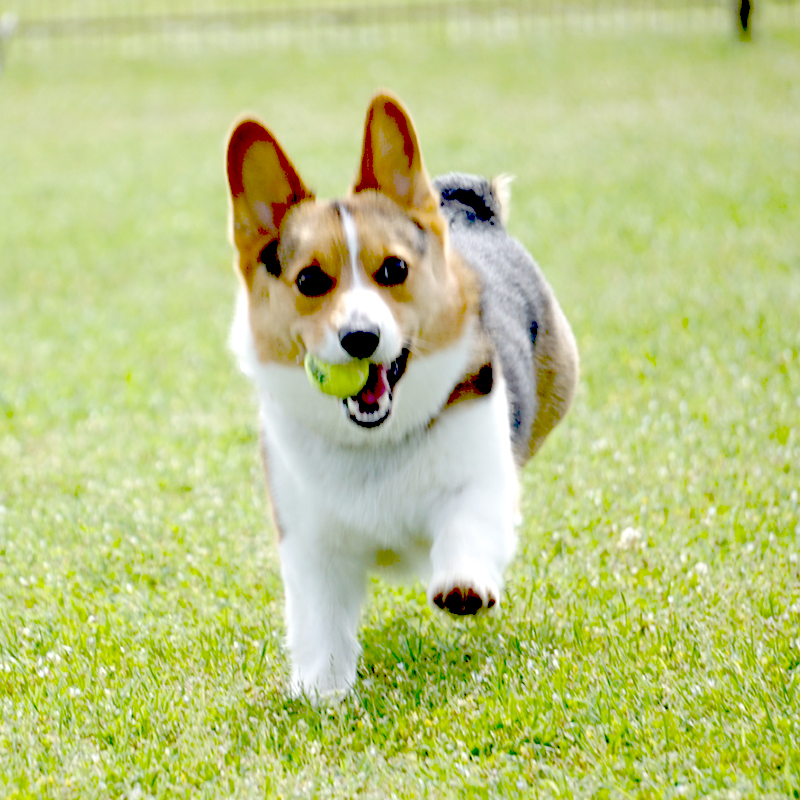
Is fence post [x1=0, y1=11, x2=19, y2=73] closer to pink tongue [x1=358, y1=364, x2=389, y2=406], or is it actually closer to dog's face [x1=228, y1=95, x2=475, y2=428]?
dog's face [x1=228, y1=95, x2=475, y2=428]

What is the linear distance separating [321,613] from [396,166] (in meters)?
1.46

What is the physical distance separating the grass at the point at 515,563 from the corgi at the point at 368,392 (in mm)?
434

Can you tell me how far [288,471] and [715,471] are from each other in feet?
8.59

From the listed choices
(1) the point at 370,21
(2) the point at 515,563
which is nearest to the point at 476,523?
(2) the point at 515,563

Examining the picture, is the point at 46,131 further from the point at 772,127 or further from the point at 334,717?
the point at 334,717

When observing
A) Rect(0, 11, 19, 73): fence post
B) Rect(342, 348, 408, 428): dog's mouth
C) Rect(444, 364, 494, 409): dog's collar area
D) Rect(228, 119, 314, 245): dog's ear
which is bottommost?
Rect(0, 11, 19, 73): fence post

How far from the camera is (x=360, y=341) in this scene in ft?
11.6

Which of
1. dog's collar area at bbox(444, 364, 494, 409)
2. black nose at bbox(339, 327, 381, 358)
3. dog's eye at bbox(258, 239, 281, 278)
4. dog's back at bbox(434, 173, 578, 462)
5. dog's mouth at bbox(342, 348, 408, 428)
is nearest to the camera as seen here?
black nose at bbox(339, 327, 381, 358)

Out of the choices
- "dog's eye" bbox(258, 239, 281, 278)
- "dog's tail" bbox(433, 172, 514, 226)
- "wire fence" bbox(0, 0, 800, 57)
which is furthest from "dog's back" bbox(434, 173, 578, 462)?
"wire fence" bbox(0, 0, 800, 57)

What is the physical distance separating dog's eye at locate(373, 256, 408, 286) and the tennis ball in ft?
0.90

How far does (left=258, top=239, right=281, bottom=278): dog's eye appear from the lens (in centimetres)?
387

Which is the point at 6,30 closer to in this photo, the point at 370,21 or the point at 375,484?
the point at 370,21

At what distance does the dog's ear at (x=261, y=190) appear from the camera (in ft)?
12.8

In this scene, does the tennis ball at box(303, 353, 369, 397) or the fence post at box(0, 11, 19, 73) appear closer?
the tennis ball at box(303, 353, 369, 397)
